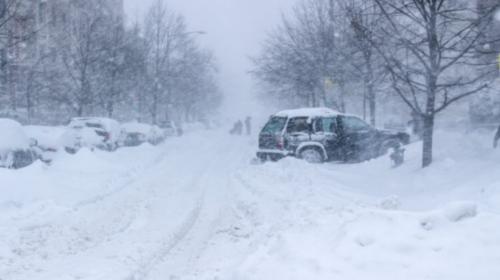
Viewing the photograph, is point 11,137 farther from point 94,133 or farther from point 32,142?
point 94,133

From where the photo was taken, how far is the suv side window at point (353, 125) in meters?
13.4

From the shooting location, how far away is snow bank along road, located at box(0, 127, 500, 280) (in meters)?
3.79

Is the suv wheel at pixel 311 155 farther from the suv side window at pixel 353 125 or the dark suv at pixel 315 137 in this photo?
the suv side window at pixel 353 125

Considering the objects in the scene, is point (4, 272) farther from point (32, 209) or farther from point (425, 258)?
point (425, 258)

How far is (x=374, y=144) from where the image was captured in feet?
45.4

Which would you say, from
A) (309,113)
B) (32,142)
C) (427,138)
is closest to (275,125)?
(309,113)

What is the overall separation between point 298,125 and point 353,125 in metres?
1.78

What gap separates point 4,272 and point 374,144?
11171 millimetres

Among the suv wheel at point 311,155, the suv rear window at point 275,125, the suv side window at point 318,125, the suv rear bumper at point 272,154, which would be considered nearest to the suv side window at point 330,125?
the suv side window at point 318,125

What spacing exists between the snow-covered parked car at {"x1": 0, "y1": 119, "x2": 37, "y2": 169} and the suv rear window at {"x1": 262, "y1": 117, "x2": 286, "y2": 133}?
6638 mm

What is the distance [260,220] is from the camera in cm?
732

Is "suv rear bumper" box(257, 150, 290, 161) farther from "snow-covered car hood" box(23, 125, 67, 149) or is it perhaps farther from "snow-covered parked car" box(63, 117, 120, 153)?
"snow-covered parked car" box(63, 117, 120, 153)

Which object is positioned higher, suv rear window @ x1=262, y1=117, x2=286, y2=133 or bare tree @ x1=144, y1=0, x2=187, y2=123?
bare tree @ x1=144, y1=0, x2=187, y2=123

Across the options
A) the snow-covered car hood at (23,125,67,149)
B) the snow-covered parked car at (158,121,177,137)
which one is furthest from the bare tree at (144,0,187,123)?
the snow-covered car hood at (23,125,67,149)
